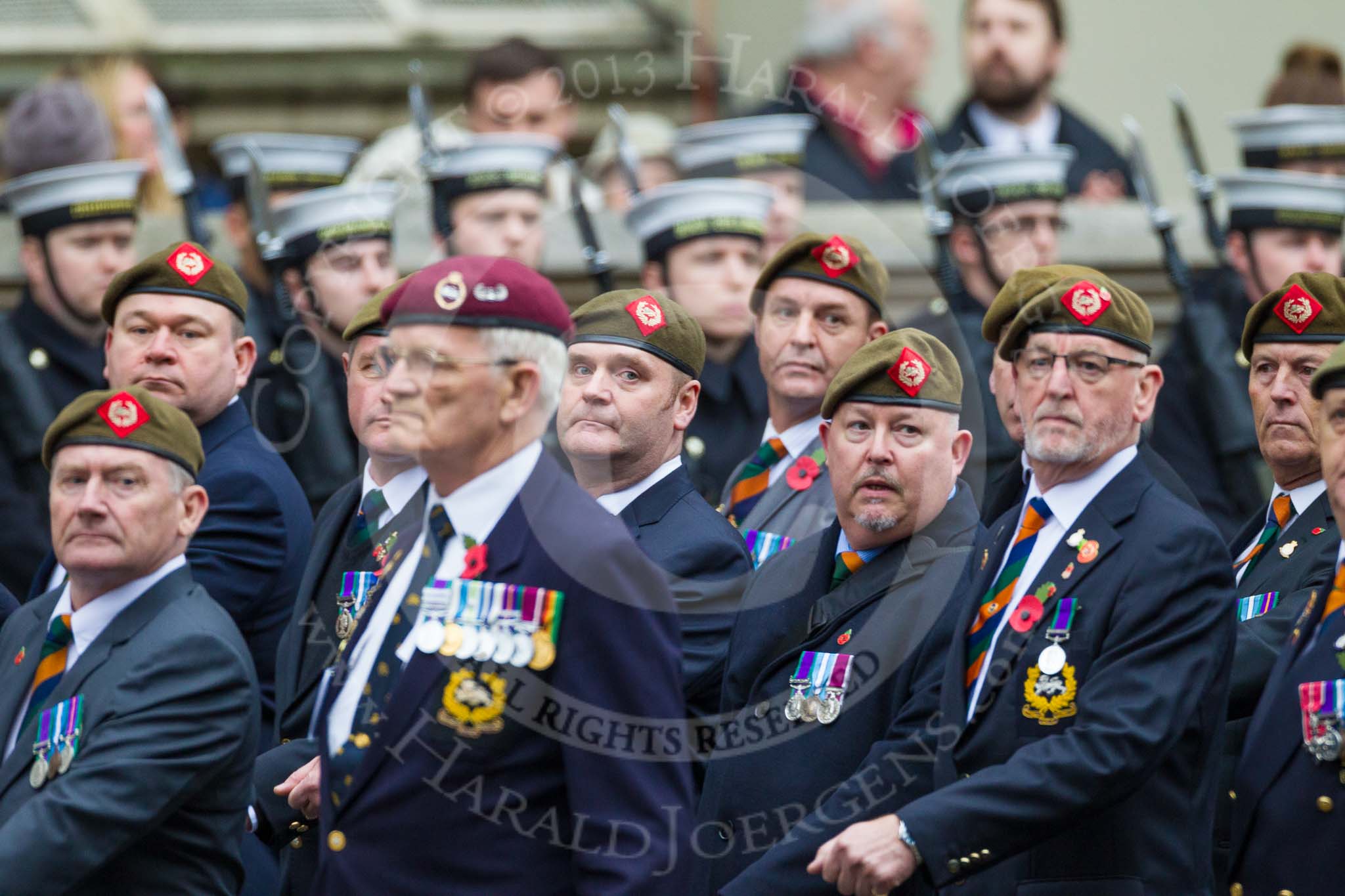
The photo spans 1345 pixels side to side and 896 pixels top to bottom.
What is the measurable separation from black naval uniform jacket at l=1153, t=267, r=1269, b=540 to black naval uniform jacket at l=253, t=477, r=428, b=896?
298cm

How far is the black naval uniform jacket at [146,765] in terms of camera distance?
4.70 metres

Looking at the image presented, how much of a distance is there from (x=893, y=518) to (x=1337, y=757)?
3.95 feet

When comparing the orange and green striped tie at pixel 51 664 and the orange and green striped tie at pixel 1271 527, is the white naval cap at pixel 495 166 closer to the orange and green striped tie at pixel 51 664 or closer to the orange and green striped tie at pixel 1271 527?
the orange and green striped tie at pixel 1271 527

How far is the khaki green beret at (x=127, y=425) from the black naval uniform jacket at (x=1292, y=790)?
8.20 feet

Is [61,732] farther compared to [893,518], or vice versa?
A: [893,518]

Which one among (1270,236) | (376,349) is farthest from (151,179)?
(1270,236)

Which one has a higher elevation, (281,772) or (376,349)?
(376,349)

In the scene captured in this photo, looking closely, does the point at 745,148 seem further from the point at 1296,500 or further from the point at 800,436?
the point at 1296,500

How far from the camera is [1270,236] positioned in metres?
7.66

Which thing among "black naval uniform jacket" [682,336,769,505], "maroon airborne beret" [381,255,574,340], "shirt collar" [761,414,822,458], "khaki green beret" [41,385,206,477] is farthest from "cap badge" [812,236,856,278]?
"maroon airborne beret" [381,255,574,340]

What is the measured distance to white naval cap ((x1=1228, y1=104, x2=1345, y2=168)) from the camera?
8234 mm

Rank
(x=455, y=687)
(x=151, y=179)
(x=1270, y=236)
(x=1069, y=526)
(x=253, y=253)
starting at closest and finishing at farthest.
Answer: (x=455, y=687) < (x=1069, y=526) < (x=1270, y=236) < (x=253, y=253) < (x=151, y=179)

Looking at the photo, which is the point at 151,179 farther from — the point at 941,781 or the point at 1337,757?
the point at 1337,757

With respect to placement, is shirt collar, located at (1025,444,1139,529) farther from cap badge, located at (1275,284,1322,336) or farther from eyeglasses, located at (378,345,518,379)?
eyeglasses, located at (378,345,518,379)
